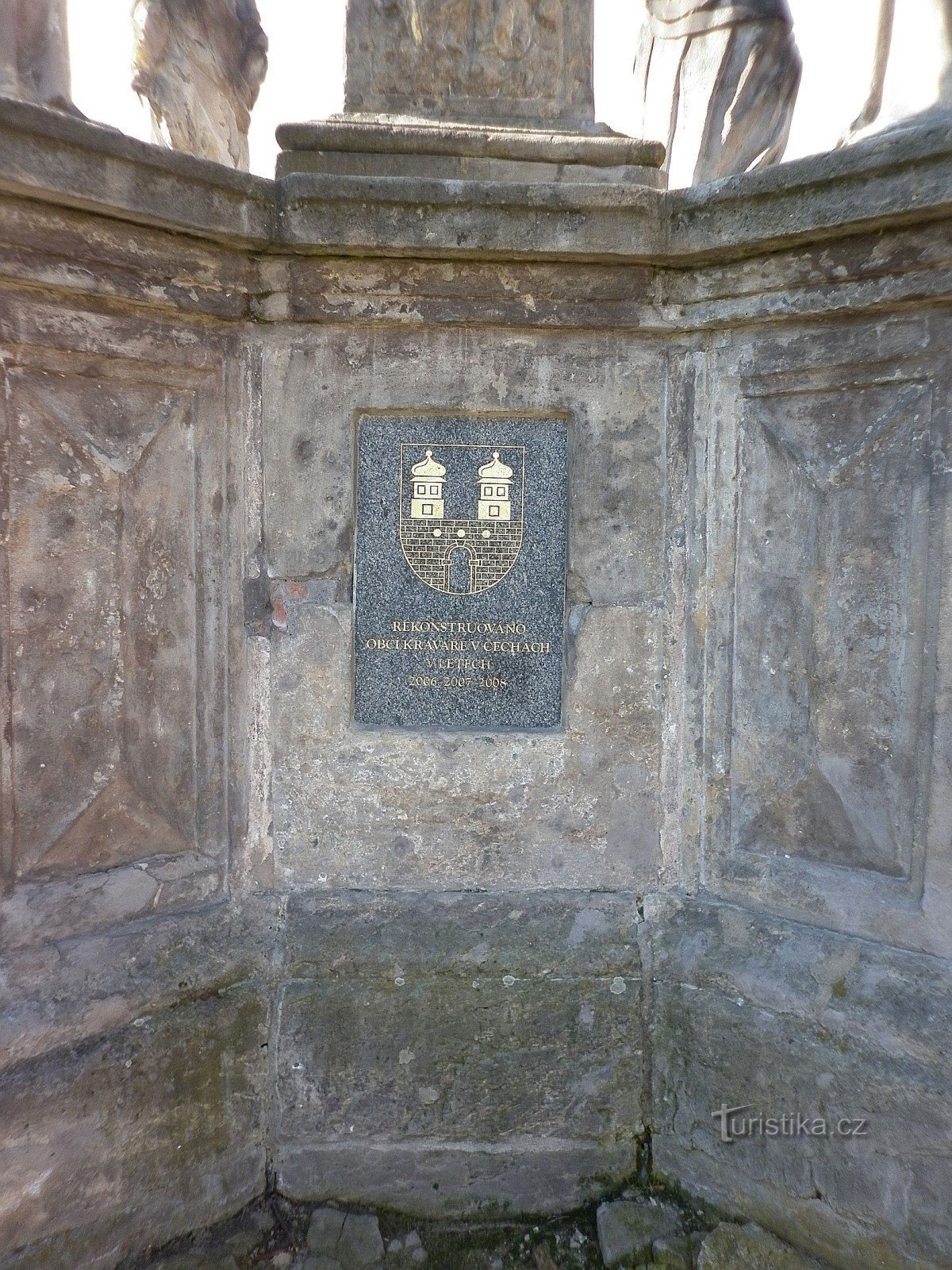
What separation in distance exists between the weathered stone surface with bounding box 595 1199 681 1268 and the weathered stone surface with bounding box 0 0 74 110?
10.2ft

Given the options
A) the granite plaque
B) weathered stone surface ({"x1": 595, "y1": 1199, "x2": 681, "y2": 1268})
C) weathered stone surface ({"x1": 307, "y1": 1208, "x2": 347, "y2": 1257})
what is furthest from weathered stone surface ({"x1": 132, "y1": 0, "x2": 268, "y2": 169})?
weathered stone surface ({"x1": 595, "y1": 1199, "x2": 681, "y2": 1268})

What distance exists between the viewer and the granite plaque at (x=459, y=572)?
222cm

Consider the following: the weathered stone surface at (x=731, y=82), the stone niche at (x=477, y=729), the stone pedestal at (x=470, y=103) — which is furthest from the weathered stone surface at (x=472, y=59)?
the weathered stone surface at (x=731, y=82)

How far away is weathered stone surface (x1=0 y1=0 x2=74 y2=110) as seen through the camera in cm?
184

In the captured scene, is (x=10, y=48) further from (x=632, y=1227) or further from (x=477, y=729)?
(x=632, y=1227)

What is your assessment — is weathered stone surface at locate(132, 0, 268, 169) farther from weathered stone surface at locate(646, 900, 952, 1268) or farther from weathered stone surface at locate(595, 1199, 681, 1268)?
weathered stone surface at locate(595, 1199, 681, 1268)

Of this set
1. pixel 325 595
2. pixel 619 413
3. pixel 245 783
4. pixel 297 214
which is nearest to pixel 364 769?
pixel 245 783

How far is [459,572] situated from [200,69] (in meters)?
1.83

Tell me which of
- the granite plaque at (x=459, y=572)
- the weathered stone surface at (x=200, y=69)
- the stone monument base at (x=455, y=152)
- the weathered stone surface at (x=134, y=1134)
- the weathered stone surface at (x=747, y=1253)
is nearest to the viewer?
the weathered stone surface at (x=134, y=1134)

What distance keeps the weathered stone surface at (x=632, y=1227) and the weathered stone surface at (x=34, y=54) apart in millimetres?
3107

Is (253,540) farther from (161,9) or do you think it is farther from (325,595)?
(161,9)

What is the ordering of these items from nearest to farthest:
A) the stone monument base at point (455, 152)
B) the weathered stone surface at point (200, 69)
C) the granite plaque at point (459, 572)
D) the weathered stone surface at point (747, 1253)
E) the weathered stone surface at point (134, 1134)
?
1. the weathered stone surface at point (134, 1134)
2. the weathered stone surface at point (747, 1253)
3. the stone monument base at point (455, 152)
4. the granite plaque at point (459, 572)
5. the weathered stone surface at point (200, 69)

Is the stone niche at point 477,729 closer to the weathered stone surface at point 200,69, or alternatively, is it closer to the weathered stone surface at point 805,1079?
the weathered stone surface at point 805,1079

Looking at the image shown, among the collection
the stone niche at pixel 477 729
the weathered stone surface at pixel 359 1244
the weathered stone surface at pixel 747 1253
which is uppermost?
the stone niche at pixel 477 729
